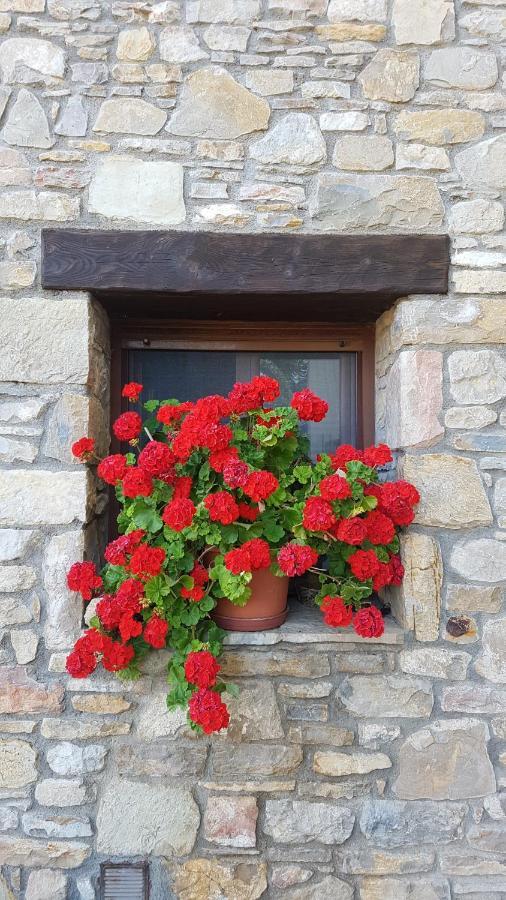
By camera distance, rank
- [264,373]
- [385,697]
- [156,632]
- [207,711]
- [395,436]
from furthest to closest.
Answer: [264,373], [395,436], [385,697], [156,632], [207,711]

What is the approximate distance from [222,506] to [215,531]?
12 centimetres

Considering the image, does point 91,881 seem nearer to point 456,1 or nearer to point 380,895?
point 380,895

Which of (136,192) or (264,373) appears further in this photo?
(264,373)

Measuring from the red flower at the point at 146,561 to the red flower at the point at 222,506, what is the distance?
187 millimetres

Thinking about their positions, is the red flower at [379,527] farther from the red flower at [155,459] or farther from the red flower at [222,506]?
the red flower at [155,459]

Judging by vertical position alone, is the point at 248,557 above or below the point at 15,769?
above

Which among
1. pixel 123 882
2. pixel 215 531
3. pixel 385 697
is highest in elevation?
pixel 215 531

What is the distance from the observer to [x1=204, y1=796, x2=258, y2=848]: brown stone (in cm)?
176

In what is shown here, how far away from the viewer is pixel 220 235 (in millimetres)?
1822

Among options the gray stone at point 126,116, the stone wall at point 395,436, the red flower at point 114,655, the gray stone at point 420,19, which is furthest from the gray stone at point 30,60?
Result: the red flower at point 114,655

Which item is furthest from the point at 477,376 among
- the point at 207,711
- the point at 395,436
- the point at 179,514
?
the point at 207,711

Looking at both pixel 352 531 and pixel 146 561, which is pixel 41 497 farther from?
pixel 352 531

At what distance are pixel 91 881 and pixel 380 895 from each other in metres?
0.92

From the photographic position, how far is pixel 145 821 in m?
1.76
